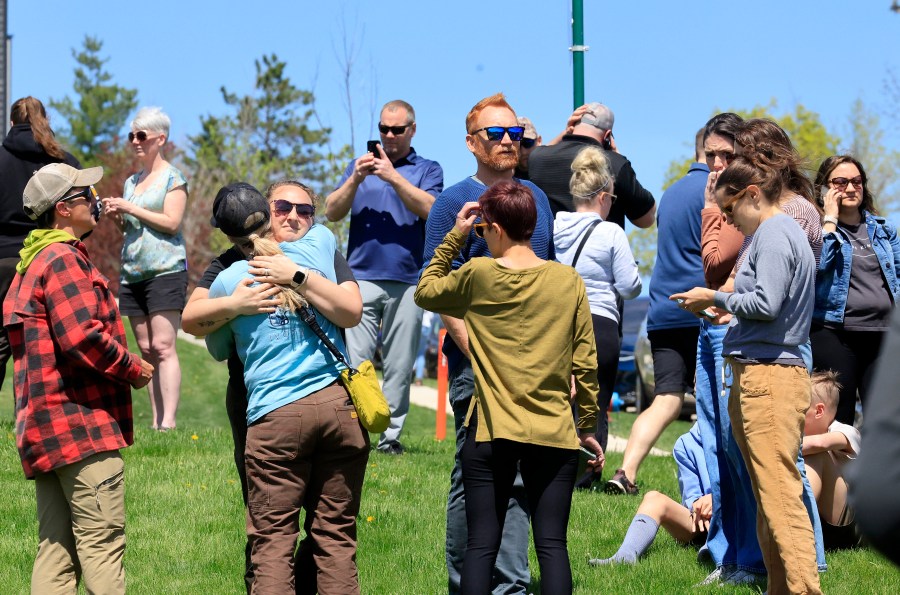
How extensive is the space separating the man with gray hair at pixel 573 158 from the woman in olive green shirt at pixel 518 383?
3020 millimetres

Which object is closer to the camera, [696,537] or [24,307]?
[24,307]

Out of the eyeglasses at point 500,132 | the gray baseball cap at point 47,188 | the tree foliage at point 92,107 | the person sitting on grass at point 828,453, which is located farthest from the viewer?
the tree foliage at point 92,107

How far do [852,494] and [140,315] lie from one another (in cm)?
763

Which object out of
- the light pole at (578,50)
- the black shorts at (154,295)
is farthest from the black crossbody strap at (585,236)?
the black shorts at (154,295)

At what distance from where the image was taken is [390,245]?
7.97 m

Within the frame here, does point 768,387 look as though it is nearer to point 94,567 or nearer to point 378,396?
point 378,396

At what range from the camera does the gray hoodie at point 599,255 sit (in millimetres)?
6887

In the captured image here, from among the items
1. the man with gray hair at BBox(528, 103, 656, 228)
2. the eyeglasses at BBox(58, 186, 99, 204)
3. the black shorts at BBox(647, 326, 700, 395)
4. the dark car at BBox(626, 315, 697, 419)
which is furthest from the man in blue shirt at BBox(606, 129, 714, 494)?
the dark car at BBox(626, 315, 697, 419)

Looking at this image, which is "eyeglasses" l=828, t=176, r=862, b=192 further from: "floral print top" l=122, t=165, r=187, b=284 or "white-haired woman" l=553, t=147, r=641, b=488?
"floral print top" l=122, t=165, r=187, b=284

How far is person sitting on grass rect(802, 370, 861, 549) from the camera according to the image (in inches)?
225

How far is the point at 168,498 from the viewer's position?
677 centimetres

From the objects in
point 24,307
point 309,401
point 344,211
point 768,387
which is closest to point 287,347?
point 309,401

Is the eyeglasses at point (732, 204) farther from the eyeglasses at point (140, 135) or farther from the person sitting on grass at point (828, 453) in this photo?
the eyeglasses at point (140, 135)

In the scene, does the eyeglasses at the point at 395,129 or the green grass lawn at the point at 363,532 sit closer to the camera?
the green grass lawn at the point at 363,532
